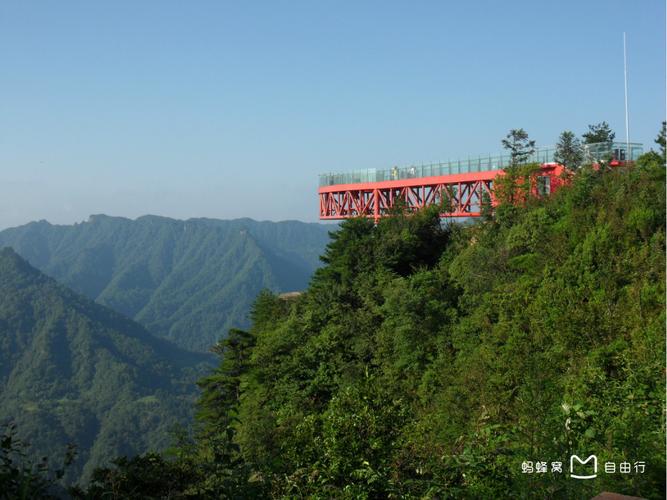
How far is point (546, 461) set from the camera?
21.5 feet

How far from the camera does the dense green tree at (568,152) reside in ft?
84.2

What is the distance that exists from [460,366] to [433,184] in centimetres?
1747

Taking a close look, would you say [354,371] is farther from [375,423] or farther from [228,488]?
[228,488]

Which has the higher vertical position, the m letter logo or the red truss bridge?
the red truss bridge

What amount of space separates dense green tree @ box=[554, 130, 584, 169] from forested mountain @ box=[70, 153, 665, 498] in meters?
1.77

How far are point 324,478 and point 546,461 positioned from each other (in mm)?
2778

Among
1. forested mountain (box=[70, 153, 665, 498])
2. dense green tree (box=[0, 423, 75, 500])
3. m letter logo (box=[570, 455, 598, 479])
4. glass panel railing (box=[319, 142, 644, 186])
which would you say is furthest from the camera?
glass panel railing (box=[319, 142, 644, 186])

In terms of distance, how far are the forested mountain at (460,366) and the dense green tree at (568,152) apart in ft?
5.81

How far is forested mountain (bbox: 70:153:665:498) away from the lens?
729 cm

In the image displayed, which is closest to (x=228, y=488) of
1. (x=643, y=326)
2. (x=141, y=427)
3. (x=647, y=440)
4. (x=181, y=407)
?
(x=647, y=440)

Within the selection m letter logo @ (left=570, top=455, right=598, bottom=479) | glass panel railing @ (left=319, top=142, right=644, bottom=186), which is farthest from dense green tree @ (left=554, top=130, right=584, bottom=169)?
m letter logo @ (left=570, top=455, right=598, bottom=479)

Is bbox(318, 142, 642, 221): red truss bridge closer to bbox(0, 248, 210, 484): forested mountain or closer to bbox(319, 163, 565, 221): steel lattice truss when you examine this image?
bbox(319, 163, 565, 221): steel lattice truss

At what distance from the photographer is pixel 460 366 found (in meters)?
16.5

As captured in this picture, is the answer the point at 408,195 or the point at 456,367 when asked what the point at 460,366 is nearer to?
the point at 456,367
